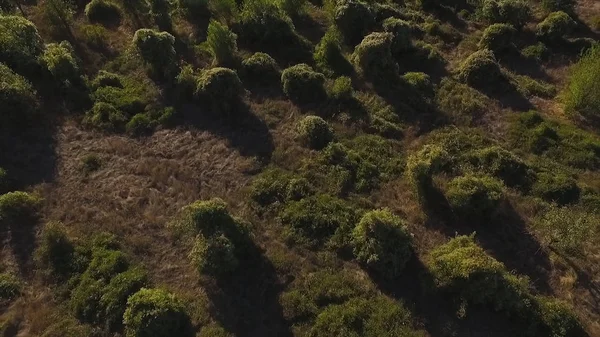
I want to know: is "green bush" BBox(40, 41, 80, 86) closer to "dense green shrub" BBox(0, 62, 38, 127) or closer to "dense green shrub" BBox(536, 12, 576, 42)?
"dense green shrub" BBox(0, 62, 38, 127)

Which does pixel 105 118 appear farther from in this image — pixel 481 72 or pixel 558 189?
pixel 558 189

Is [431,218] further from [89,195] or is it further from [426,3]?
[426,3]

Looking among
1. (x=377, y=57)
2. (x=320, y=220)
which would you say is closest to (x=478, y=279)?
(x=320, y=220)

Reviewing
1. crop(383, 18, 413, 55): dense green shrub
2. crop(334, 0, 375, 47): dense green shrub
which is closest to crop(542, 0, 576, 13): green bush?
crop(383, 18, 413, 55): dense green shrub

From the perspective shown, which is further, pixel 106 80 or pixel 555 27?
pixel 555 27

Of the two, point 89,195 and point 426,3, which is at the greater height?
point 426,3

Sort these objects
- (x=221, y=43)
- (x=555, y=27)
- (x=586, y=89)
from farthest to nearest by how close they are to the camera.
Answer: (x=555, y=27) → (x=221, y=43) → (x=586, y=89)

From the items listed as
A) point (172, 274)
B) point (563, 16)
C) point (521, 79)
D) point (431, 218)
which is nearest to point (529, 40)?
point (563, 16)
